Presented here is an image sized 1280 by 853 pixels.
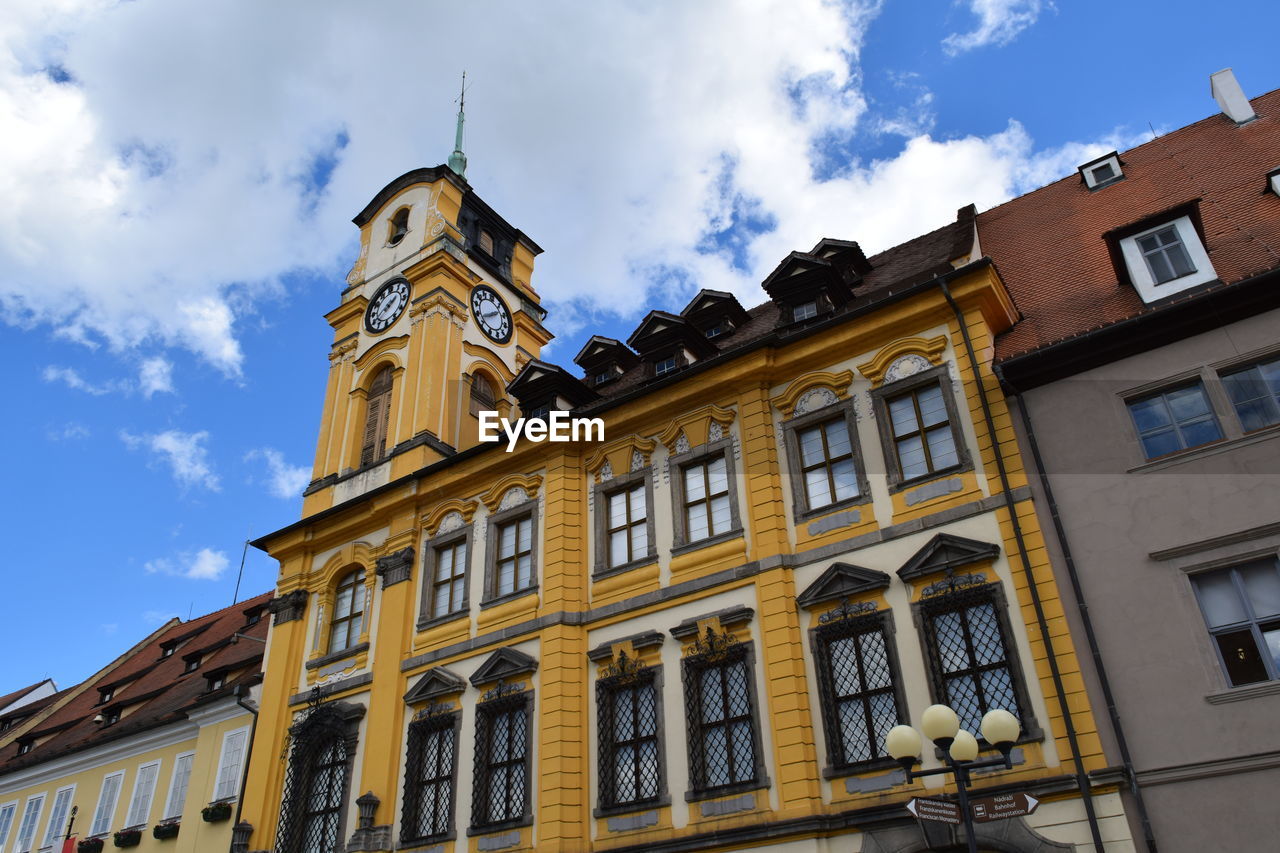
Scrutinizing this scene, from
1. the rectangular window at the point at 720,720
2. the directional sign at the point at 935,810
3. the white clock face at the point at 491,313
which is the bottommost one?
the directional sign at the point at 935,810

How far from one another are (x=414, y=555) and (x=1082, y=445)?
14972mm

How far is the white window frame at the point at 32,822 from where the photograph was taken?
32531 millimetres

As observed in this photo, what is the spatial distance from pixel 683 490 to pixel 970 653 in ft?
22.2

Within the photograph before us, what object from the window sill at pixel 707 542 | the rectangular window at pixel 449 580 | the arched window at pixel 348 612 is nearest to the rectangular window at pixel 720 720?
the window sill at pixel 707 542

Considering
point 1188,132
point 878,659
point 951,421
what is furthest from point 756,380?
point 1188,132

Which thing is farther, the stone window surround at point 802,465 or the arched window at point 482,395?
the arched window at point 482,395

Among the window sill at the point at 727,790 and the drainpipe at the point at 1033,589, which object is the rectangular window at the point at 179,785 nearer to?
the window sill at the point at 727,790

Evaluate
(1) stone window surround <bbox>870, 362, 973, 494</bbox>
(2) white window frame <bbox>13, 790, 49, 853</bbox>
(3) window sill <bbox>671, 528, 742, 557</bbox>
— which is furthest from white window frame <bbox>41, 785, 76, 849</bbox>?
(1) stone window surround <bbox>870, 362, 973, 494</bbox>

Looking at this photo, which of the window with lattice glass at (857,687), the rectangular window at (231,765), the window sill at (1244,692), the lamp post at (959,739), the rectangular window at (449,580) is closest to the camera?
the lamp post at (959,739)

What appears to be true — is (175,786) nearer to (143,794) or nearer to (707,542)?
(143,794)

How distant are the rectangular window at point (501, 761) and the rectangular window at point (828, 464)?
692 cm

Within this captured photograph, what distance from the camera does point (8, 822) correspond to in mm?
34156

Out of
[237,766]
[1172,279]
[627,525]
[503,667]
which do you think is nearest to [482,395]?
[627,525]

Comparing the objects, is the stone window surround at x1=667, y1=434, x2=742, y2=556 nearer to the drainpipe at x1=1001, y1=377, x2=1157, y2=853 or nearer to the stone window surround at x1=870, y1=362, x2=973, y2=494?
the stone window surround at x1=870, y1=362, x2=973, y2=494
